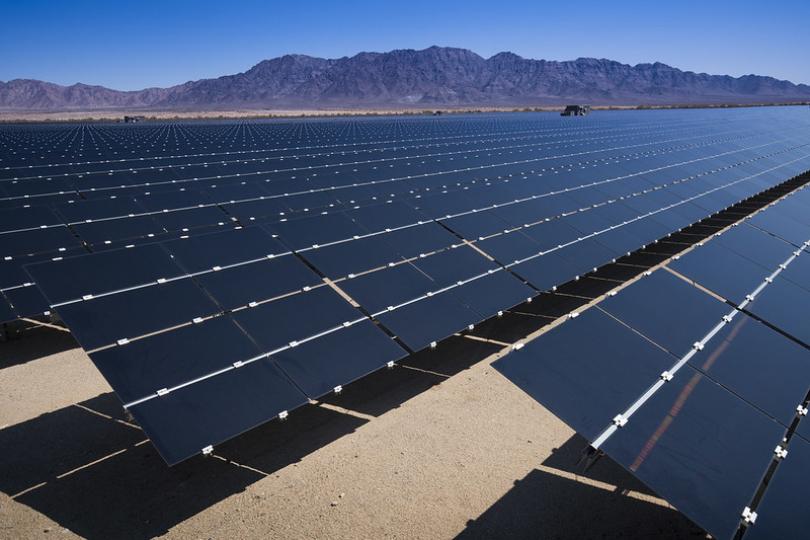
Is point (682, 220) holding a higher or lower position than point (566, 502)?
higher

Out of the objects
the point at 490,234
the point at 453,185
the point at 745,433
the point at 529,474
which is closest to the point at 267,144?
the point at 453,185

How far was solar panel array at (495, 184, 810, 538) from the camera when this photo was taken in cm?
490

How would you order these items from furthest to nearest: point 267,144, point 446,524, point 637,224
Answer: point 267,144
point 637,224
point 446,524

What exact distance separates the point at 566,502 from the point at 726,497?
3.27 m

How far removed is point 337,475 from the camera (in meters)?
8.12

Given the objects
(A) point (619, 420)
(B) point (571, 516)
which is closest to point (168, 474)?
(B) point (571, 516)

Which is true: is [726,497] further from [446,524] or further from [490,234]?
[490,234]

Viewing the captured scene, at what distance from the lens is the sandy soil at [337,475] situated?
23.4ft

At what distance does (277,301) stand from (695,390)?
24.1 ft

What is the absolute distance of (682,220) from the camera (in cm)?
1903

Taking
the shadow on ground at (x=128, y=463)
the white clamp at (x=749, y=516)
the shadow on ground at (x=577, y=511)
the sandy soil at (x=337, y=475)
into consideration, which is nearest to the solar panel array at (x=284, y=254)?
the sandy soil at (x=337, y=475)

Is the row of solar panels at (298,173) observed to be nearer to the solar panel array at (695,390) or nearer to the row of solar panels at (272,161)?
the row of solar panels at (272,161)

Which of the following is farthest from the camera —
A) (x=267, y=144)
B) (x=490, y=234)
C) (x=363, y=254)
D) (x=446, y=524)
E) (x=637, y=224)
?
(x=267, y=144)

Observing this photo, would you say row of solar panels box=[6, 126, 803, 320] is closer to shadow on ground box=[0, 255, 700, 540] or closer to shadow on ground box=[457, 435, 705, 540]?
shadow on ground box=[0, 255, 700, 540]
